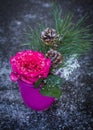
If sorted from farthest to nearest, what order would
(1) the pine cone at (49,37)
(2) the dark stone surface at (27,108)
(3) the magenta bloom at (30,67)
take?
(2) the dark stone surface at (27,108) → (1) the pine cone at (49,37) → (3) the magenta bloom at (30,67)

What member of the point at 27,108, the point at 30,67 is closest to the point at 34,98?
the point at 27,108

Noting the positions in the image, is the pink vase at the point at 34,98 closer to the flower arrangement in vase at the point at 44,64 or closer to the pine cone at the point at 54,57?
the flower arrangement in vase at the point at 44,64

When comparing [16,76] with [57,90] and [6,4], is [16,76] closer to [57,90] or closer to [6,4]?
[57,90]

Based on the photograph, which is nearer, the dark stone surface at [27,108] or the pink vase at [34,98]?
the pink vase at [34,98]

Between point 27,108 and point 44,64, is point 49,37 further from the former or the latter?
point 27,108

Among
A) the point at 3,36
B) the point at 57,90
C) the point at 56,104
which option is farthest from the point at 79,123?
the point at 3,36

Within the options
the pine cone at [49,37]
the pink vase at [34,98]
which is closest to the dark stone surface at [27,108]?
the pink vase at [34,98]

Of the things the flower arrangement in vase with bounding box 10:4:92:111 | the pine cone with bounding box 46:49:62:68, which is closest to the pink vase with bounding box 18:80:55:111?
the flower arrangement in vase with bounding box 10:4:92:111
